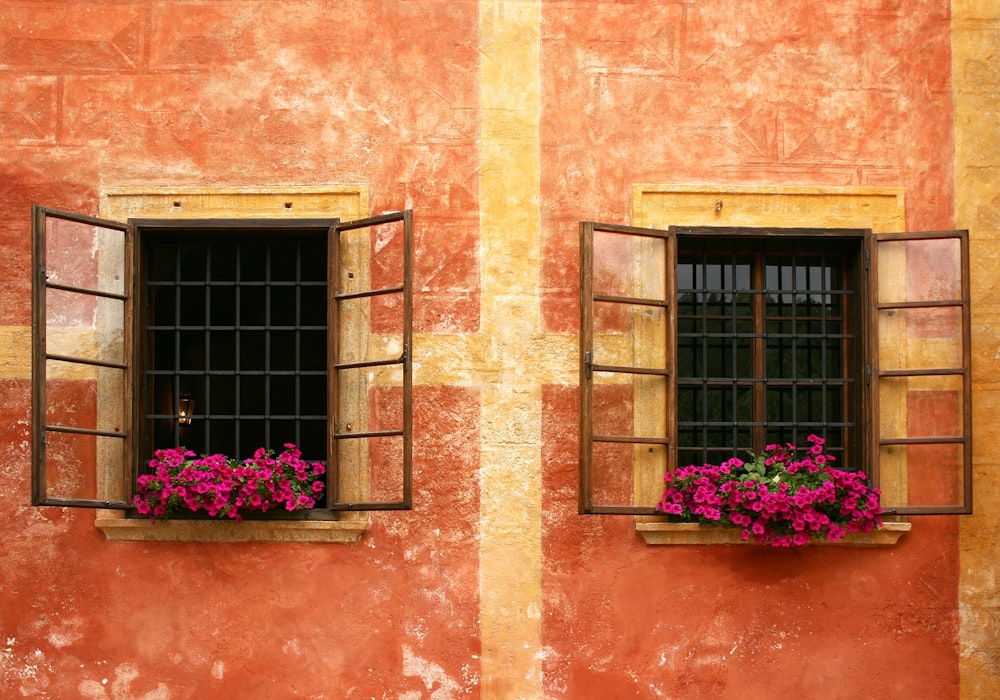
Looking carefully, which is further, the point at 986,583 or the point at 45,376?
the point at 986,583

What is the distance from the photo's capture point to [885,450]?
603cm

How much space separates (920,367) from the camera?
6.05m

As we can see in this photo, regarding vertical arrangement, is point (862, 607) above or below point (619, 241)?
below

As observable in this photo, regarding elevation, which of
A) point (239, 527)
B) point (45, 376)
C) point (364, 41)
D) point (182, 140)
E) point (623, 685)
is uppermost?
point (364, 41)

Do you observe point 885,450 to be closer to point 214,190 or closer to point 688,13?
point 688,13

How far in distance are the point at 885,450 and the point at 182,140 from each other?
→ 159 inches


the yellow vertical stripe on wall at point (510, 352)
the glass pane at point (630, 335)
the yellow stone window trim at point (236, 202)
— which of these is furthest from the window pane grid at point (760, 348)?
the yellow stone window trim at point (236, 202)

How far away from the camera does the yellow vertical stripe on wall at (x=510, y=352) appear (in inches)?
234

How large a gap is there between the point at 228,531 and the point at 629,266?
2.49 m

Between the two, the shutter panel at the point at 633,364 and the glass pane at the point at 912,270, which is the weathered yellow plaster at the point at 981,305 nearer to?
the glass pane at the point at 912,270

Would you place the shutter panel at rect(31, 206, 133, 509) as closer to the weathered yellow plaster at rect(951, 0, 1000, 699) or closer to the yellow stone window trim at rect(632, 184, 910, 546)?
the yellow stone window trim at rect(632, 184, 910, 546)

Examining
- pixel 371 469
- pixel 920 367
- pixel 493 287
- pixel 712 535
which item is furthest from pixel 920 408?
pixel 371 469

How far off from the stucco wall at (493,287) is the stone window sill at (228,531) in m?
0.06

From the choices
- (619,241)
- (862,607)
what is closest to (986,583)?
(862,607)
